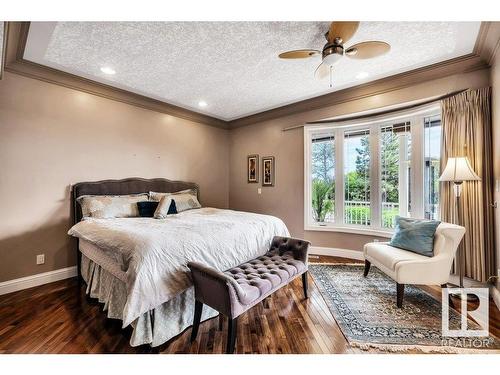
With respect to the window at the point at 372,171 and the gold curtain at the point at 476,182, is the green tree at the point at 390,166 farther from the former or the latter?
the gold curtain at the point at 476,182

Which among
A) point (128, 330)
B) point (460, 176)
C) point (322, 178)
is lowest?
point (128, 330)

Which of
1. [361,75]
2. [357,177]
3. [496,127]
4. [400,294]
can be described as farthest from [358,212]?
[361,75]

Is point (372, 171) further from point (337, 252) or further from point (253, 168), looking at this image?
point (253, 168)

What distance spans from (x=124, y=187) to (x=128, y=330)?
2184 mm

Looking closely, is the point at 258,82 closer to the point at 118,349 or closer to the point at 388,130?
the point at 388,130

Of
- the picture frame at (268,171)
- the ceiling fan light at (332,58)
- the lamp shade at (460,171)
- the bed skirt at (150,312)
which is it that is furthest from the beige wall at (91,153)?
the ceiling fan light at (332,58)

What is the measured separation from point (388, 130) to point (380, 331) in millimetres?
2915

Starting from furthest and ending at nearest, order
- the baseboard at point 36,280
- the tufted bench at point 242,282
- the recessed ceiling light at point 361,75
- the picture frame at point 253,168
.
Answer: the picture frame at point 253,168 → the recessed ceiling light at point 361,75 → the baseboard at point 36,280 → the tufted bench at point 242,282

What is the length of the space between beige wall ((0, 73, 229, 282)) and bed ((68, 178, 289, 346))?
1.93ft

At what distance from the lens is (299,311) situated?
7.35ft

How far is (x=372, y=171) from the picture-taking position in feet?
12.1

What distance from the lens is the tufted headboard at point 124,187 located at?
3.03 metres

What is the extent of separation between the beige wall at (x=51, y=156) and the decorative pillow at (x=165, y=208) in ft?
2.83

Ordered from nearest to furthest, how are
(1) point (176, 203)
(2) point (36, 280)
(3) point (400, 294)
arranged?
(3) point (400, 294), (2) point (36, 280), (1) point (176, 203)
